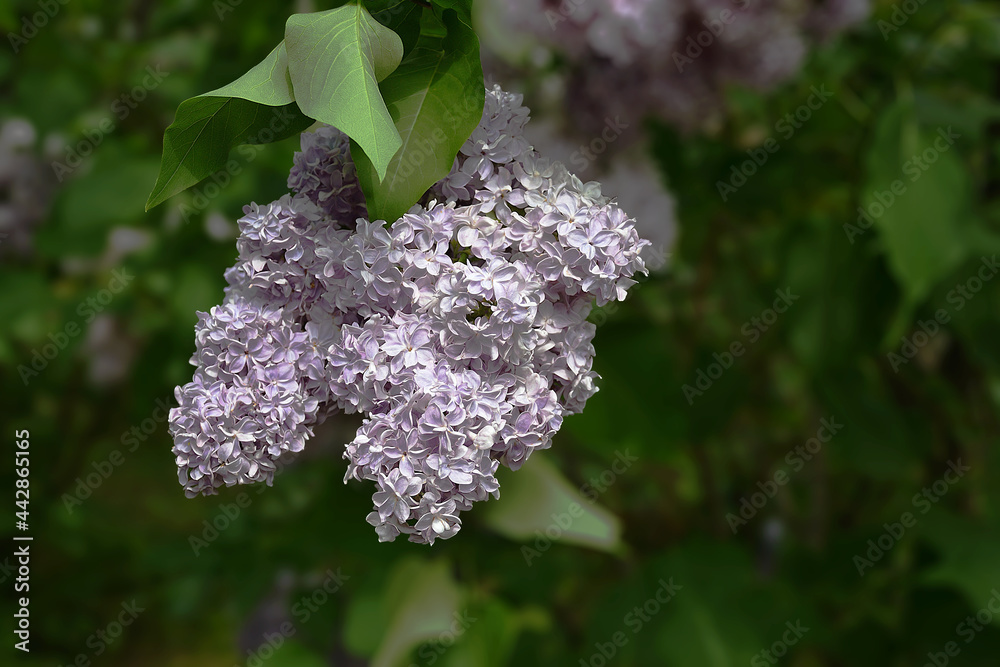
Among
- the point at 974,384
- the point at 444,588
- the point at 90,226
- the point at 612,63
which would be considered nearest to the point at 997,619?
the point at 974,384

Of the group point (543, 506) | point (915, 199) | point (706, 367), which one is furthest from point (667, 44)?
→ point (543, 506)

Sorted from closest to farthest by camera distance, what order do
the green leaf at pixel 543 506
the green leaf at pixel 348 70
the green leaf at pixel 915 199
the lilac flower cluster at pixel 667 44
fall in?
the green leaf at pixel 348 70 < the green leaf at pixel 543 506 < the green leaf at pixel 915 199 < the lilac flower cluster at pixel 667 44

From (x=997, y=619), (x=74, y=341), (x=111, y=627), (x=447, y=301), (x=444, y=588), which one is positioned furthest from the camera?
(x=111, y=627)

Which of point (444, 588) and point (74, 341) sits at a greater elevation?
point (444, 588)

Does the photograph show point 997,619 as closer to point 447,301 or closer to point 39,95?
point 447,301

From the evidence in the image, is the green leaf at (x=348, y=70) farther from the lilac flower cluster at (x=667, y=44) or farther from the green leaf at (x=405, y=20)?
the lilac flower cluster at (x=667, y=44)

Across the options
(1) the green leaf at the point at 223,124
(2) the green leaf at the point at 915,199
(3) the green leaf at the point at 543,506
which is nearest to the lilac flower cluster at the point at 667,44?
(2) the green leaf at the point at 915,199
